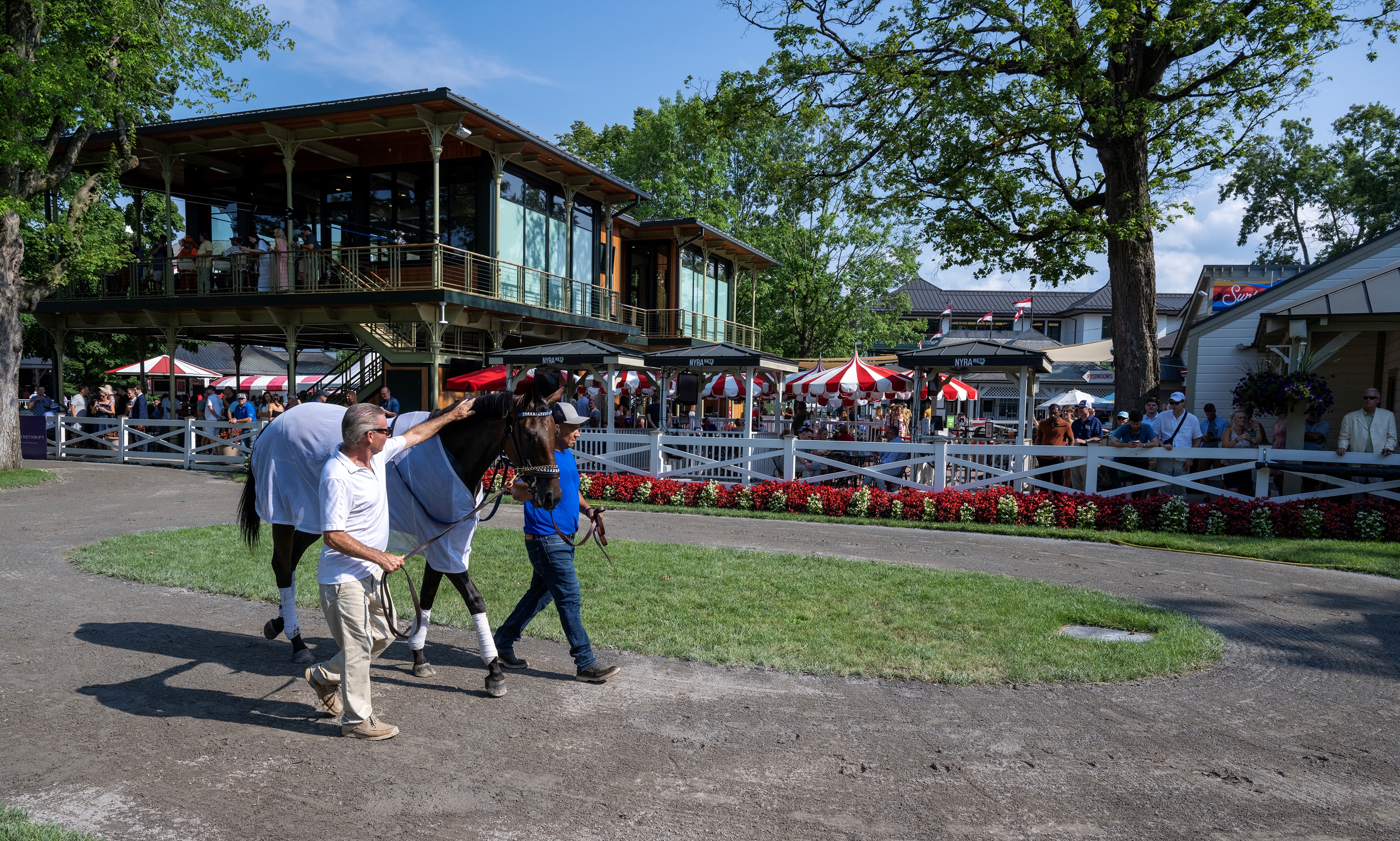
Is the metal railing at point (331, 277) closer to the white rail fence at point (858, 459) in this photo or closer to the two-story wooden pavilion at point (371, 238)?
the two-story wooden pavilion at point (371, 238)

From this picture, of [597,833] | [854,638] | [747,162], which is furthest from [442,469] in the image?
[747,162]

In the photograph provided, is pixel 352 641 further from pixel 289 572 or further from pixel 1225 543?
pixel 1225 543

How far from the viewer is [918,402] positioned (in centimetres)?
1727

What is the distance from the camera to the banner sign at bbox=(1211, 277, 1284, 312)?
27.7m

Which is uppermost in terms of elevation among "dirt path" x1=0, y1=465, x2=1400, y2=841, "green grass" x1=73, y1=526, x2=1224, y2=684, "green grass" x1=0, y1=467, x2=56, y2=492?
"green grass" x1=0, y1=467, x2=56, y2=492

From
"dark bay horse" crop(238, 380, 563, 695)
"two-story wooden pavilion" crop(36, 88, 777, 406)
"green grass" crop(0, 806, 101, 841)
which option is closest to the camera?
"green grass" crop(0, 806, 101, 841)

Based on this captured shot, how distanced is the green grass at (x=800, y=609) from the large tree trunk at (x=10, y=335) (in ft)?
33.7

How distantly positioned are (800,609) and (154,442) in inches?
770

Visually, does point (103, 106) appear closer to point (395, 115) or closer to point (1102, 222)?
point (395, 115)

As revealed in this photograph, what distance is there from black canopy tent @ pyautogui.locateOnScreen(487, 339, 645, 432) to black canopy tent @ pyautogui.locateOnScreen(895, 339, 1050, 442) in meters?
5.54

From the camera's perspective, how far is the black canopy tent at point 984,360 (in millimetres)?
15156

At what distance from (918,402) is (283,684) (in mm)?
14137

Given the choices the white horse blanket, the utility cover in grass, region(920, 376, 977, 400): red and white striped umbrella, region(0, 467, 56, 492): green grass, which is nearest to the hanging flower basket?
the utility cover in grass

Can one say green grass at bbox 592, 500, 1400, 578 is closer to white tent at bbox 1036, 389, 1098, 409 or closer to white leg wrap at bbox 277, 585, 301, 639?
white leg wrap at bbox 277, 585, 301, 639
